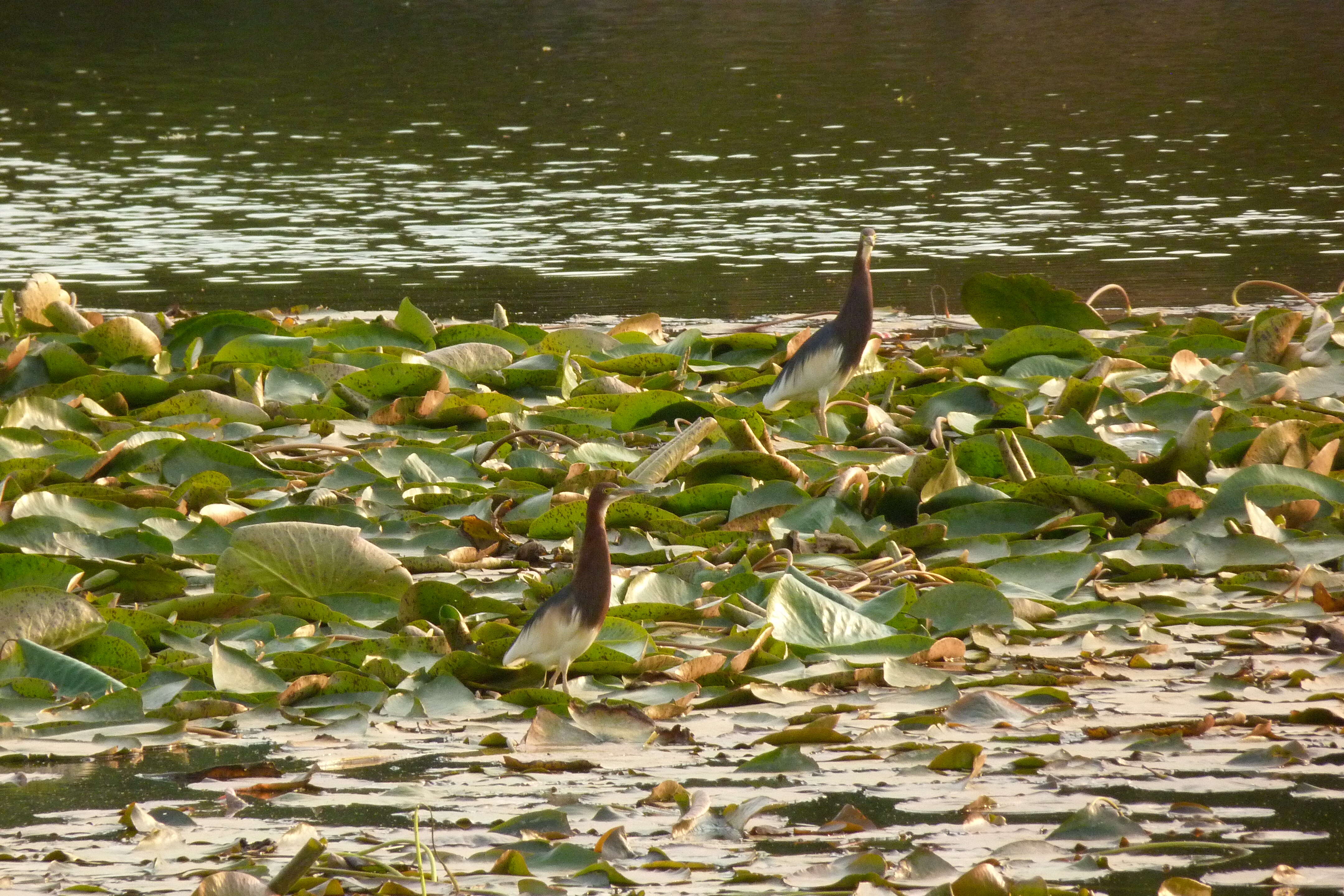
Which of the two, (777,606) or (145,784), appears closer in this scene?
(145,784)

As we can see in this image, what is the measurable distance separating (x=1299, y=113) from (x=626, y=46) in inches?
635

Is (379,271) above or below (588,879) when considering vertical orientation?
below

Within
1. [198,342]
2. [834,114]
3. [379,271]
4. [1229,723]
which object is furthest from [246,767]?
[834,114]

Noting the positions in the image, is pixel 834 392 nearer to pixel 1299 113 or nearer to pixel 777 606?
pixel 777 606

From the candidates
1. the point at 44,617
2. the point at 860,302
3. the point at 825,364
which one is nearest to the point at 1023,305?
the point at 860,302

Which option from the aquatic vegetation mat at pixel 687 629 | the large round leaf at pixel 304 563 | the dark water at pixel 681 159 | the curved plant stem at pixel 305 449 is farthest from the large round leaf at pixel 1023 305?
the large round leaf at pixel 304 563

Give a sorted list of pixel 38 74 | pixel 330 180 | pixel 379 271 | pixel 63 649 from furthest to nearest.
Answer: pixel 38 74 → pixel 330 180 → pixel 379 271 → pixel 63 649

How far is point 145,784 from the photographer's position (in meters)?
4.04

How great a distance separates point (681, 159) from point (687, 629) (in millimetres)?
16666

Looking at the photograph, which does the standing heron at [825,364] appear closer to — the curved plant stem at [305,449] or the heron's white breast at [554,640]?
the curved plant stem at [305,449]

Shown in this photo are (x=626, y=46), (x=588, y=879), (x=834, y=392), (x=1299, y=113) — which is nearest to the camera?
(x=588, y=879)

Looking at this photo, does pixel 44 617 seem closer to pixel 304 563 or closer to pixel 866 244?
pixel 304 563

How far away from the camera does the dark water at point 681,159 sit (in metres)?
13.9

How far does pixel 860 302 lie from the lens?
25.3ft
